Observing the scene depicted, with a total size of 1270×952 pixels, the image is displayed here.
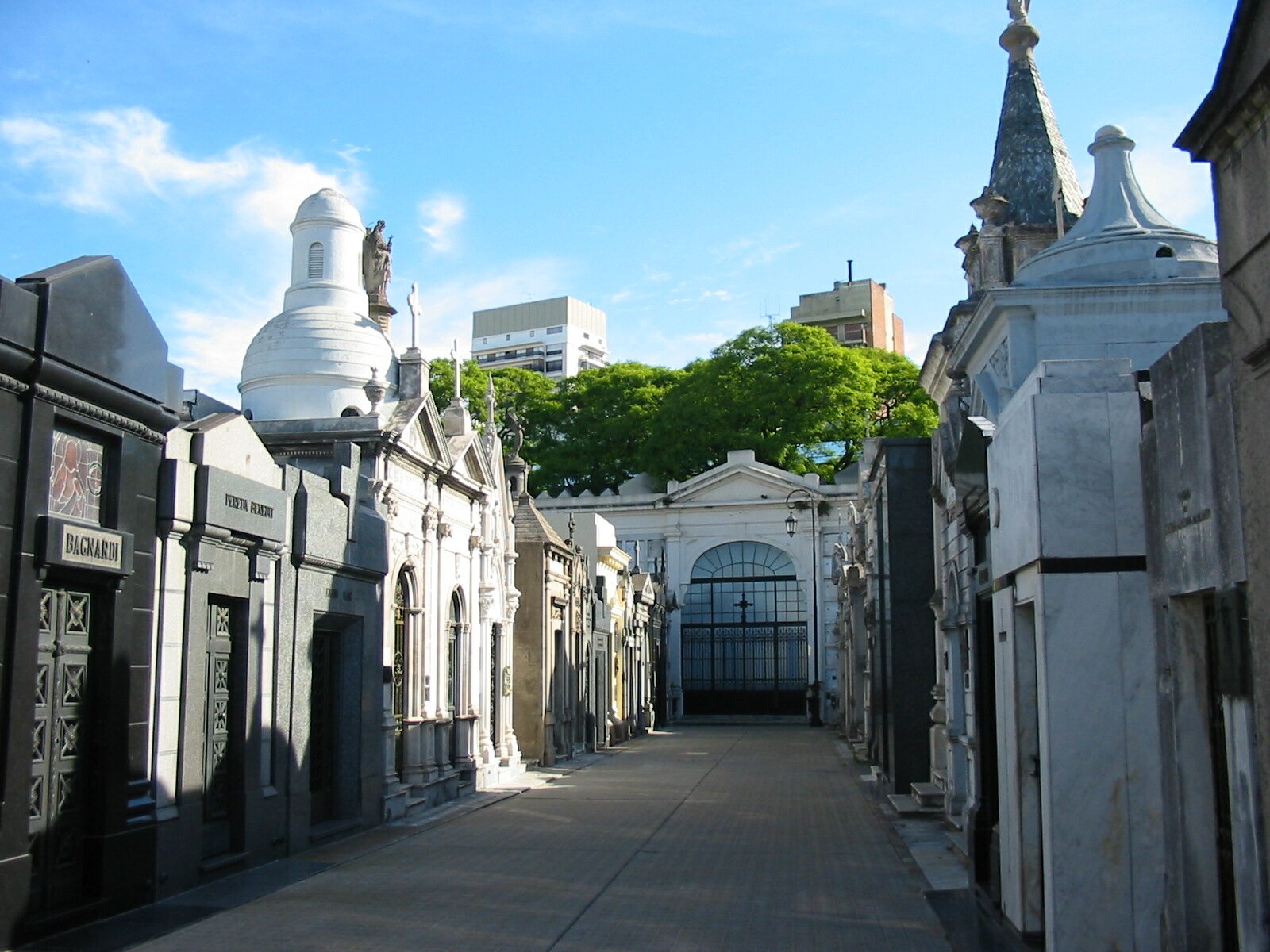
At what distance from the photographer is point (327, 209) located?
2220 centimetres

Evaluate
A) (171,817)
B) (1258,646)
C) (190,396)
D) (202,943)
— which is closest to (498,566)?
(190,396)

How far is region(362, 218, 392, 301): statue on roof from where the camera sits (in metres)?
25.2

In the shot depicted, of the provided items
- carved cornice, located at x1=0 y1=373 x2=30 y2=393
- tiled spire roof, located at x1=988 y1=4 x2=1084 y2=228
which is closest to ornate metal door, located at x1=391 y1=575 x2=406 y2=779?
carved cornice, located at x1=0 y1=373 x2=30 y2=393

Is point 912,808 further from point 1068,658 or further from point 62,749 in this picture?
point 62,749

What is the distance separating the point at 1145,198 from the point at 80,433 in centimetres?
1294

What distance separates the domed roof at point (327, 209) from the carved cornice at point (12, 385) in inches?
557

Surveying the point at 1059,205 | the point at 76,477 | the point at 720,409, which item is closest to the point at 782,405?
the point at 720,409

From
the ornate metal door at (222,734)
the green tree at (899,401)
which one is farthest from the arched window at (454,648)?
the green tree at (899,401)

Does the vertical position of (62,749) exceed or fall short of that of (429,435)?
it falls short

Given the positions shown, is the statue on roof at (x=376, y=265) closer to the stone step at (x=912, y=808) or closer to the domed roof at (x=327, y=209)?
the domed roof at (x=327, y=209)

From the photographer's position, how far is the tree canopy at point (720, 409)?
154 feet

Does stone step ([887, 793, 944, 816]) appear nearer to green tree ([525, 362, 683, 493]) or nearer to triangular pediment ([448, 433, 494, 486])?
triangular pediment ([448, 433, 494, 486])

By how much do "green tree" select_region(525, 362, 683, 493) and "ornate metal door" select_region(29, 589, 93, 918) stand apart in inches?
1621

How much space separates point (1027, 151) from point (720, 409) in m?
25.1
